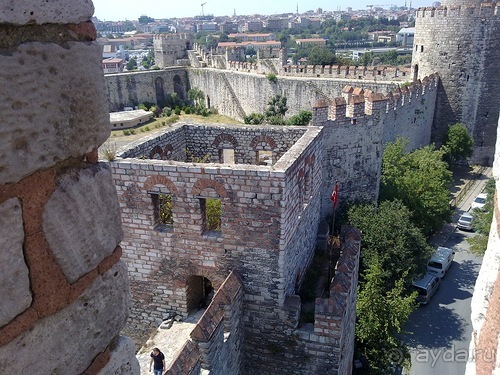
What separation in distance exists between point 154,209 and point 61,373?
526 centimetres

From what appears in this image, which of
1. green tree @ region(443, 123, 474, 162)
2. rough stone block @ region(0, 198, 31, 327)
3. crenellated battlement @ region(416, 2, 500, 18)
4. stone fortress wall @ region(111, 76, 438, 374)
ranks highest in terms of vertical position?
crenellated battlement @ region(416, 2, 500, 18)

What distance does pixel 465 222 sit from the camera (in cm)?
1858

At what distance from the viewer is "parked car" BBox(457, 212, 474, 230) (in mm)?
18467

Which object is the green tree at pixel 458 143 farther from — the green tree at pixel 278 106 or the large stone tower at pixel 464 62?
the green tree at pixel 278 106

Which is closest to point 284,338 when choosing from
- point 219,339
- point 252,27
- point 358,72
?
point 219,339

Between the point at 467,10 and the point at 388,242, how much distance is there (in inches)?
614

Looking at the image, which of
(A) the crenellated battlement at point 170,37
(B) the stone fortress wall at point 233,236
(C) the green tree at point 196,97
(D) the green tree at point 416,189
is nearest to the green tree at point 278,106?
(C) the green tree at point 196,97

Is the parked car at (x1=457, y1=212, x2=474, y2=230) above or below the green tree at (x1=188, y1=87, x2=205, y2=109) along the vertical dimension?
below

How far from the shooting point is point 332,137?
11305 mm

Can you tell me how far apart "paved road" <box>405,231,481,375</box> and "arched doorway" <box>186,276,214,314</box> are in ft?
21.5

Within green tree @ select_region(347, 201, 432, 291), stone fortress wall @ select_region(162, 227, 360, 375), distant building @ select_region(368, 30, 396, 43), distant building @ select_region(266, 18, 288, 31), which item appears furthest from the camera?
distant building @ select_region(266, 18, 288, 31)

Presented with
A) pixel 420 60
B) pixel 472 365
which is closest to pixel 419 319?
pixel 472 365

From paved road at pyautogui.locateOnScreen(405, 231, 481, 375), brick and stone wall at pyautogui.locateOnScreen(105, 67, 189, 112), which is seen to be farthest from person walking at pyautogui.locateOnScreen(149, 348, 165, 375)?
brick and stone wall at pyautogui.locateOnScreen(105, 67, 189, 112)

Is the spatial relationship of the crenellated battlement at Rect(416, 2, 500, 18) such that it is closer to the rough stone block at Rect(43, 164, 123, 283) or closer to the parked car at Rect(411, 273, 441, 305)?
the parked car at Rect(411, 273, 441, 305)
